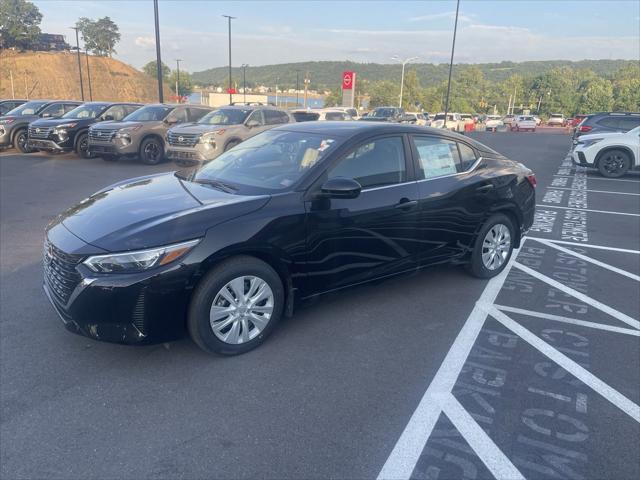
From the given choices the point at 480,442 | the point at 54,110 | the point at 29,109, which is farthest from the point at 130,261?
the point at 29,109

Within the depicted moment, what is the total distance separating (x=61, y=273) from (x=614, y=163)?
49.9 ft

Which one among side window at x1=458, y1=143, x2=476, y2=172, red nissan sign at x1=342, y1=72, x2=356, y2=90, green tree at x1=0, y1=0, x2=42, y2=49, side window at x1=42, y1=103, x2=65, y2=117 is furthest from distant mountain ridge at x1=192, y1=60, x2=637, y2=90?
side window at x1=458, y1=143, x2=476, y2=172

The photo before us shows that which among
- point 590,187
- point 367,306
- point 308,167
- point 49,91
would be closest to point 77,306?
point 308,167

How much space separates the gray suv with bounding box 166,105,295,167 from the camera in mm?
12727

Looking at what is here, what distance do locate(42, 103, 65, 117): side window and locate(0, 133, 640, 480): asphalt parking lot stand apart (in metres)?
14.5

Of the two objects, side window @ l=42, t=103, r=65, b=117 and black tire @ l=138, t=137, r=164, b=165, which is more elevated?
side window @ l=42, t=103, r=65, b=117

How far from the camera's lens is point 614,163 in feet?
47.0

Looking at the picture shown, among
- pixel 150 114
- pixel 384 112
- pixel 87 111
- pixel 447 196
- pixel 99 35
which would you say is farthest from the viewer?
pixel 99 35

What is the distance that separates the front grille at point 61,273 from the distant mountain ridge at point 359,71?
102 meters

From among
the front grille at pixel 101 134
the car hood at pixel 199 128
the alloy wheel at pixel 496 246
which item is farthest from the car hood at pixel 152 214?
the front grille at pixel 101 134

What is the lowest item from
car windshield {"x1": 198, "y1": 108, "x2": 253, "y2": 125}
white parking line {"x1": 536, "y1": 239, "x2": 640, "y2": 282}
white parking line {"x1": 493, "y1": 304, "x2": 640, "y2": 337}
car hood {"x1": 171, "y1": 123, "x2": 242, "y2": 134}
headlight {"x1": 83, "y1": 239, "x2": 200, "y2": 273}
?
white parking line {"x1": 536, "y1": 239, "x2": 640, "y2": 282}

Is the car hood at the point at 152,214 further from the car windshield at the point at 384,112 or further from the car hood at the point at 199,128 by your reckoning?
the car windshield at the point at 384,112

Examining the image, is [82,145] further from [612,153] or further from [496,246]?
[612,153]

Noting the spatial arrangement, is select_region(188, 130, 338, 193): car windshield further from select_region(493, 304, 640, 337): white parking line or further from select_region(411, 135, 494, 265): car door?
select_region(493, 304, 640, 337): white parking line
